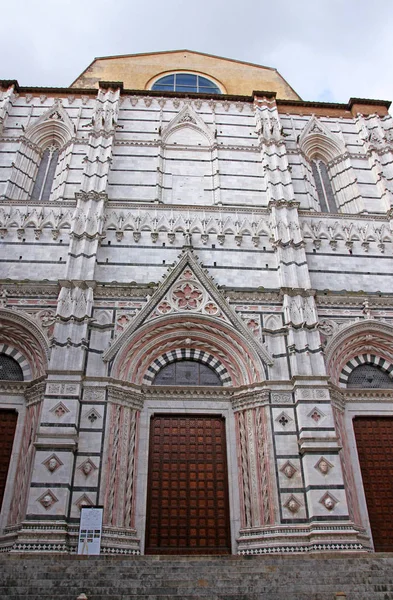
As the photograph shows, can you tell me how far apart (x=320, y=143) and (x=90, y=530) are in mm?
16431

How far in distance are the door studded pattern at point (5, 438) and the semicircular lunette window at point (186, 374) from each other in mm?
3616

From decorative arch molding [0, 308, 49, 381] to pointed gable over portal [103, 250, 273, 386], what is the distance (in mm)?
1799

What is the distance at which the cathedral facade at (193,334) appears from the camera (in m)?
Answer: 11.2

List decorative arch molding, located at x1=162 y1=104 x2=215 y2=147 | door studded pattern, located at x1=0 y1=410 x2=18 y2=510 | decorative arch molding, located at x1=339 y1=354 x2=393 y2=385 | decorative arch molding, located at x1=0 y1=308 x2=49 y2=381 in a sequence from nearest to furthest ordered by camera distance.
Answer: door studded pattern, located at x1=0 y1=410 x2=18 y2=510
decorative arch molding, located at x1=0 y1=308 x2=49 y2=381
decorative arch molding, located at x1=339 y1=354 x2=393 y2=385
decorative arch molding, located at x1=162 y1=104 x2=215 y2=147

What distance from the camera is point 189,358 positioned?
44.6 ft

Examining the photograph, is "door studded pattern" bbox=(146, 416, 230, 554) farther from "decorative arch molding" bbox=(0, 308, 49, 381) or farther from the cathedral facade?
"decorative arch molding" bbox=(0, 308, 49, 381)

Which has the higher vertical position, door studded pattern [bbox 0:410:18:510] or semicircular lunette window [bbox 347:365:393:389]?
semicircular lunette window [bbox 347:365:393:389]

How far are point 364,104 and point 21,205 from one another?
14462 mm

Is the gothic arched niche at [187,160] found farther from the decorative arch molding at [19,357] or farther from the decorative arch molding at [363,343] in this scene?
the decorative arch molding at [19,357]

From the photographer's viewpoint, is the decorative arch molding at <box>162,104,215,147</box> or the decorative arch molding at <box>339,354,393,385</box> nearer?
the decorative arch molding at <box>339,354,393,385</box>

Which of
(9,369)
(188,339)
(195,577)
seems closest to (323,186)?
(188,339)

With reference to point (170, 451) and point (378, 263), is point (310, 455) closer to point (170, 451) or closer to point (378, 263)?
point (170, 451)

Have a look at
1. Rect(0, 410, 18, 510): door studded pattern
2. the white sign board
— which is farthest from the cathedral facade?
the white sign board

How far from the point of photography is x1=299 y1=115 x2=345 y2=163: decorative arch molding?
65.4ft
